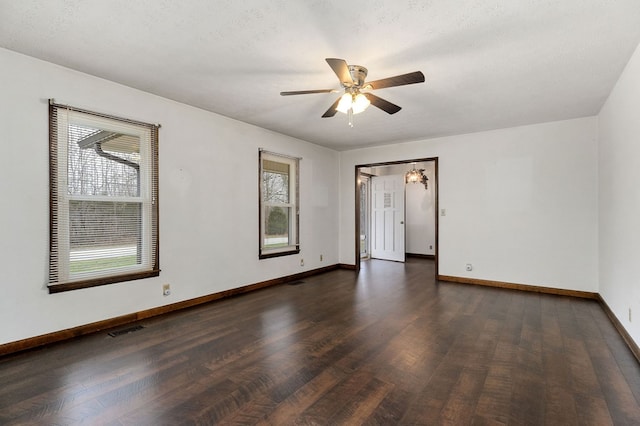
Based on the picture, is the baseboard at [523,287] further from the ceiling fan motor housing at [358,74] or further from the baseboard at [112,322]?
the ceiling fan motor housing at [358,74]

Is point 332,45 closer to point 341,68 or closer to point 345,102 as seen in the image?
point 341,68

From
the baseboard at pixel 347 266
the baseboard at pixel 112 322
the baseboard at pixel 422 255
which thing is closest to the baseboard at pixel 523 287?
the baseboard at pixel 347 266

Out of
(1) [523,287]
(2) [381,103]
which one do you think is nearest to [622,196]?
(1) [523,287]

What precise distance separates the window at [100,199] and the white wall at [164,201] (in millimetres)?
84

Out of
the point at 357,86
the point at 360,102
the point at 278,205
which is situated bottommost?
the point at 278,205

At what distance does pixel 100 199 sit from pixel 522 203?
541 centimetres

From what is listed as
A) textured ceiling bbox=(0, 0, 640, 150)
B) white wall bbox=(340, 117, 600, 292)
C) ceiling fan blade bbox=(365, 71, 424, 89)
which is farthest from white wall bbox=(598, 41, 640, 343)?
ceiling fan blade bbox=(365, 71, 424, 89)

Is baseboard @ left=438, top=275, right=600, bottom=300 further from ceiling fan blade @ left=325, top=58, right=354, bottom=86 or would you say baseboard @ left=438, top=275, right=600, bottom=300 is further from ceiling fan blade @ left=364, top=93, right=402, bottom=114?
ceiling fan blade @ left=325, top=58, right=354, bottom=86

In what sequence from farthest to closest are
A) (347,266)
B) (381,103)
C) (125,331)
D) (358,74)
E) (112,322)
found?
(347,266), (112,322), (125,331), (381,103), (358,74)

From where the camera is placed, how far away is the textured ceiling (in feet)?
6.63

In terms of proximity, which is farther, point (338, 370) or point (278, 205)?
point (278, 205)

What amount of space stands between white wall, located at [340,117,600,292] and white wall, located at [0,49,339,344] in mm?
2337

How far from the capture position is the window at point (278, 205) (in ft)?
16.1

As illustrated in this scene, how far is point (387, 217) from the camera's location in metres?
7.66
